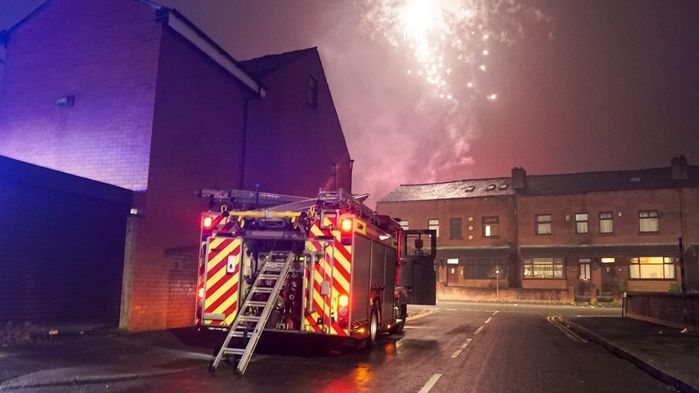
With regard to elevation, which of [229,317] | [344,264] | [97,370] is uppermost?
[344,264]

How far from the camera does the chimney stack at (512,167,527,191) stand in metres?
46.9

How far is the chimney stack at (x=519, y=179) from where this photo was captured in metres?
46.9

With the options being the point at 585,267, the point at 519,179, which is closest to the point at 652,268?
the point at 585,267

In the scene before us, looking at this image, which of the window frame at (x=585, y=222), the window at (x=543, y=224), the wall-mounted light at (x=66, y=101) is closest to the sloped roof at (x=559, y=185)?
the window frame at (x=585, y=222)

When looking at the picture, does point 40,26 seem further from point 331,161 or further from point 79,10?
point 331,161

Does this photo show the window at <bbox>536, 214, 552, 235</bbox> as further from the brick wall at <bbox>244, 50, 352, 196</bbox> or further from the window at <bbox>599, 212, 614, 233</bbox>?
the brick wall at <bbox>244, 50, 352, 196</bbox>

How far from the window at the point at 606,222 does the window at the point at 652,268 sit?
306 centimetres

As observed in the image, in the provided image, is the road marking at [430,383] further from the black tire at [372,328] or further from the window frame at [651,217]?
the window frame at [651,217]

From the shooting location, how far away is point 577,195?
145 ft

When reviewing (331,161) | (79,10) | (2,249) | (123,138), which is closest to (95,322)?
(2,249)

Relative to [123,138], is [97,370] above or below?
below

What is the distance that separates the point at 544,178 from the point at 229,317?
4299 centimetres

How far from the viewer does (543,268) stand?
1738 inches

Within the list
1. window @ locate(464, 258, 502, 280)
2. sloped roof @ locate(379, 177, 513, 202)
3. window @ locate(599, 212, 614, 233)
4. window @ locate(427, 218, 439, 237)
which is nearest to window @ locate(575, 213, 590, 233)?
window @ locate(599, 212, 614, 233)
